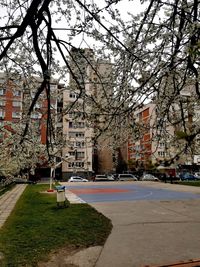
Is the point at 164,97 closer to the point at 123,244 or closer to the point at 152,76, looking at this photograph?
the point at 152,76

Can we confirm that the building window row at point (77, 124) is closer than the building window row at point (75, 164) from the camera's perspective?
Yes

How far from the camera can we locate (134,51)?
14.3 ft

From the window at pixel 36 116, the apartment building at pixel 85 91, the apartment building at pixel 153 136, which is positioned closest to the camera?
the apartment building at pixel 85 91

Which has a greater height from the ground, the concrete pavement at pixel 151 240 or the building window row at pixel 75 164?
the building window row at pixel 75 164

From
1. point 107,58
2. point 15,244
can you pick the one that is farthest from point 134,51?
point 15,244

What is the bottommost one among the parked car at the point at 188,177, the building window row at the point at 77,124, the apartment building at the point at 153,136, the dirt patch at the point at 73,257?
the dirt patch at the point at 73,257

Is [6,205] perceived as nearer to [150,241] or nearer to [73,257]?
[150,241]

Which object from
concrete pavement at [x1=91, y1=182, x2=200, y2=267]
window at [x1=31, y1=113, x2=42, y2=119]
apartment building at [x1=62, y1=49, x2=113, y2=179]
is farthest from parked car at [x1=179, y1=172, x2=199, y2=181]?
apartment building at [x1=62, y1=49, x2=113, y2=179]

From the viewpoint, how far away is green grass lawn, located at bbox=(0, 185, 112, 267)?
547cm

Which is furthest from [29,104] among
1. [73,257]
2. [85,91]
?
[73,257]

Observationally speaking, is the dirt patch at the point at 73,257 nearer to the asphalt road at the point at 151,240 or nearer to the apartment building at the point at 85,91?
the asphalt road at the point at 151,240

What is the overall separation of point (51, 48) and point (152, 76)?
1455mm

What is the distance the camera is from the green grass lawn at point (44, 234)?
17.9 ft

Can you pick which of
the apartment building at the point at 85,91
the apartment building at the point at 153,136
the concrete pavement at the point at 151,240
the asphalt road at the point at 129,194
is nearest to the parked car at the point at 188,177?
the asphalt road at the point at 129,194
